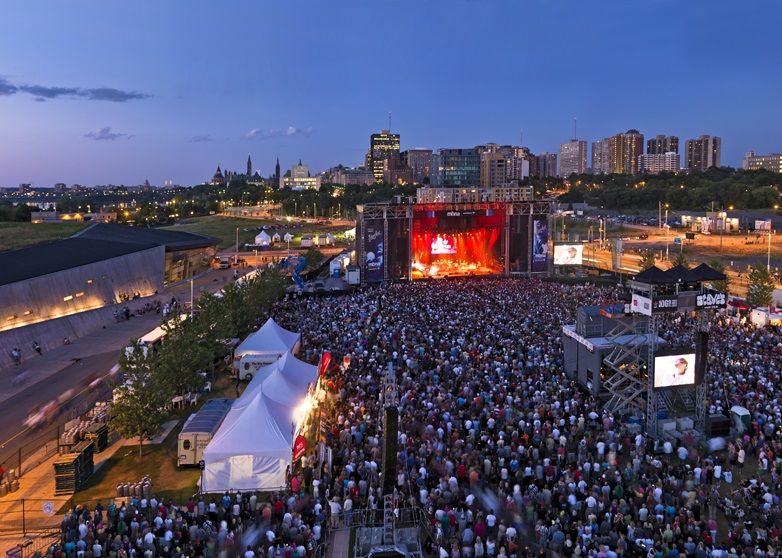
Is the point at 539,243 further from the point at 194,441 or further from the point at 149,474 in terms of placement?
the point at 149,474

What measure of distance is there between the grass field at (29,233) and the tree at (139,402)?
79.1ft

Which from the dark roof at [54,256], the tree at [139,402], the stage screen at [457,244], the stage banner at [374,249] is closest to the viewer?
the tree at [139,402]

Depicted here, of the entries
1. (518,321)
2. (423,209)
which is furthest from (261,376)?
(423,209)

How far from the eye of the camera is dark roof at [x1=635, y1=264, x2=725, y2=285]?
17203 millimetres

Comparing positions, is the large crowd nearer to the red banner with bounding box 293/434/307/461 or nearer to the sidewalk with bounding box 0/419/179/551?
the red banner with bounding box 293/434/307/461

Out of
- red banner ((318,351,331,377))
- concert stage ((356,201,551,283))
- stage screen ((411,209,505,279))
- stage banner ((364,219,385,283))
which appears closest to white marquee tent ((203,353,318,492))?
red banner ((318,351,331,377))

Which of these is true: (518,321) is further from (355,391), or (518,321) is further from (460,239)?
(460,239)

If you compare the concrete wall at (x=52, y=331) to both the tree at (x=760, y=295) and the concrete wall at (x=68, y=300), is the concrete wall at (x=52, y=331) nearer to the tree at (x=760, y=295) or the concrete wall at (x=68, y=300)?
the concrete wall at (x=68, y=300)

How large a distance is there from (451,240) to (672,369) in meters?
33.3

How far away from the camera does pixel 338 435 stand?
52.1 ft

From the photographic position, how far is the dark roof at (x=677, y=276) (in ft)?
56.4

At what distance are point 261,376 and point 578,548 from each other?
451 inches

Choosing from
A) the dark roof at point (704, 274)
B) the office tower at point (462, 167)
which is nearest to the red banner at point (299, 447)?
the dark roof at point (704, 274)

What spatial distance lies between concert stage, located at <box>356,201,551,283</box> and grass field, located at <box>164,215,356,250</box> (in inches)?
1406
